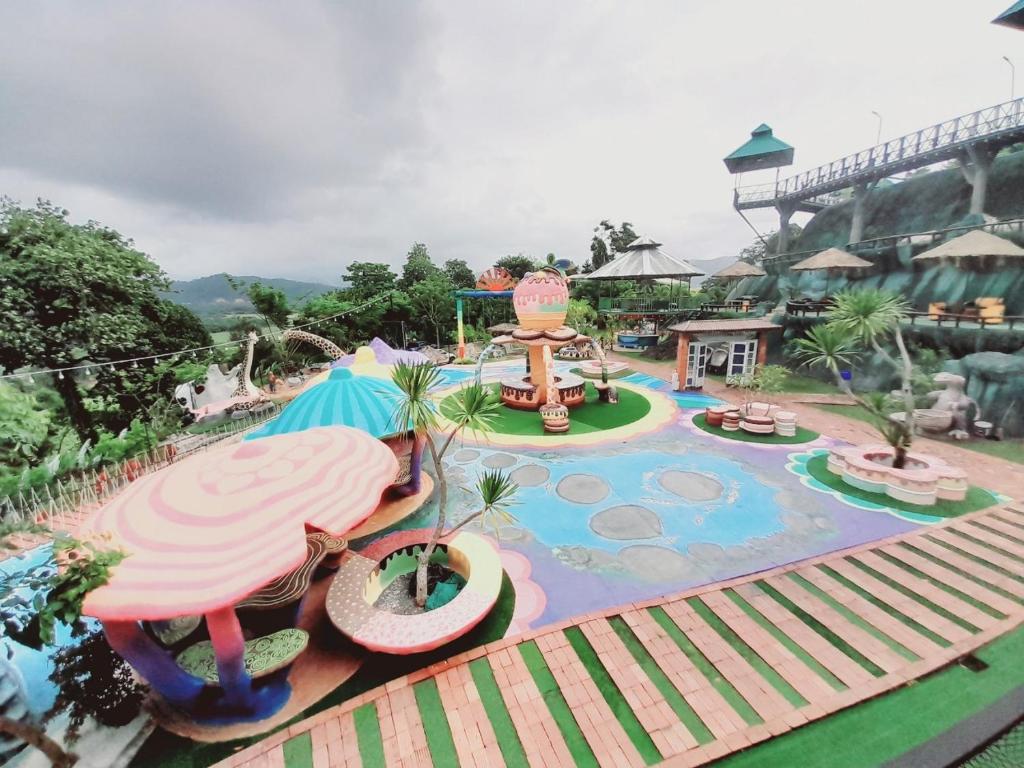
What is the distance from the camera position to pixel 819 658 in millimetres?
5316

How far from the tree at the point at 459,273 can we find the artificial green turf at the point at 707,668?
1756 inches

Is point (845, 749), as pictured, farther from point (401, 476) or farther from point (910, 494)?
point (401, 476)

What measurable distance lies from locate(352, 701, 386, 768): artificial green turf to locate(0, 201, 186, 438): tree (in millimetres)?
13316

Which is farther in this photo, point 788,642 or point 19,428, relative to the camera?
point 19,428

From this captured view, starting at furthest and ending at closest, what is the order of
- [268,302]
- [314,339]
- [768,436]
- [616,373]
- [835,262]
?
1. [268,302]
2. [616,373]
3. [835,262]
4. [314,339]
5. [768,436]

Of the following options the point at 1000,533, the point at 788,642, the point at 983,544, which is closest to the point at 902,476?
the point at 1000,533

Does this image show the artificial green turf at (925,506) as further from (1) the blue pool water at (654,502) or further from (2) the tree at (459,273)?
(2) the tree at (459,273)

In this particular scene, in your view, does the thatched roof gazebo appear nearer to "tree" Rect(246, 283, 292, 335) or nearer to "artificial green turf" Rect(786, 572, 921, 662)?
"tree" Rect(246, 283, 292, 335)

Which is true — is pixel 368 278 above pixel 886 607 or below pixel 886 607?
above

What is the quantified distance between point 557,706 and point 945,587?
641 centimetres

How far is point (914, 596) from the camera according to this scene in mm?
6270

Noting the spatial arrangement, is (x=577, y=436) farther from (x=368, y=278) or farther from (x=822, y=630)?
(x=368, y=278)

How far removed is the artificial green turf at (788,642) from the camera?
5074mm

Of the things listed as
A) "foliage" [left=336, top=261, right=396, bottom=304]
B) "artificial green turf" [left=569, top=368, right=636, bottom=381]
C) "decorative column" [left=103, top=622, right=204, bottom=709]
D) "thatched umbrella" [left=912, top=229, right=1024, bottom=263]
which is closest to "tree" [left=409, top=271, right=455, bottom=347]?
"foliage" [left=336, top=261, right=396, bottom=304]
